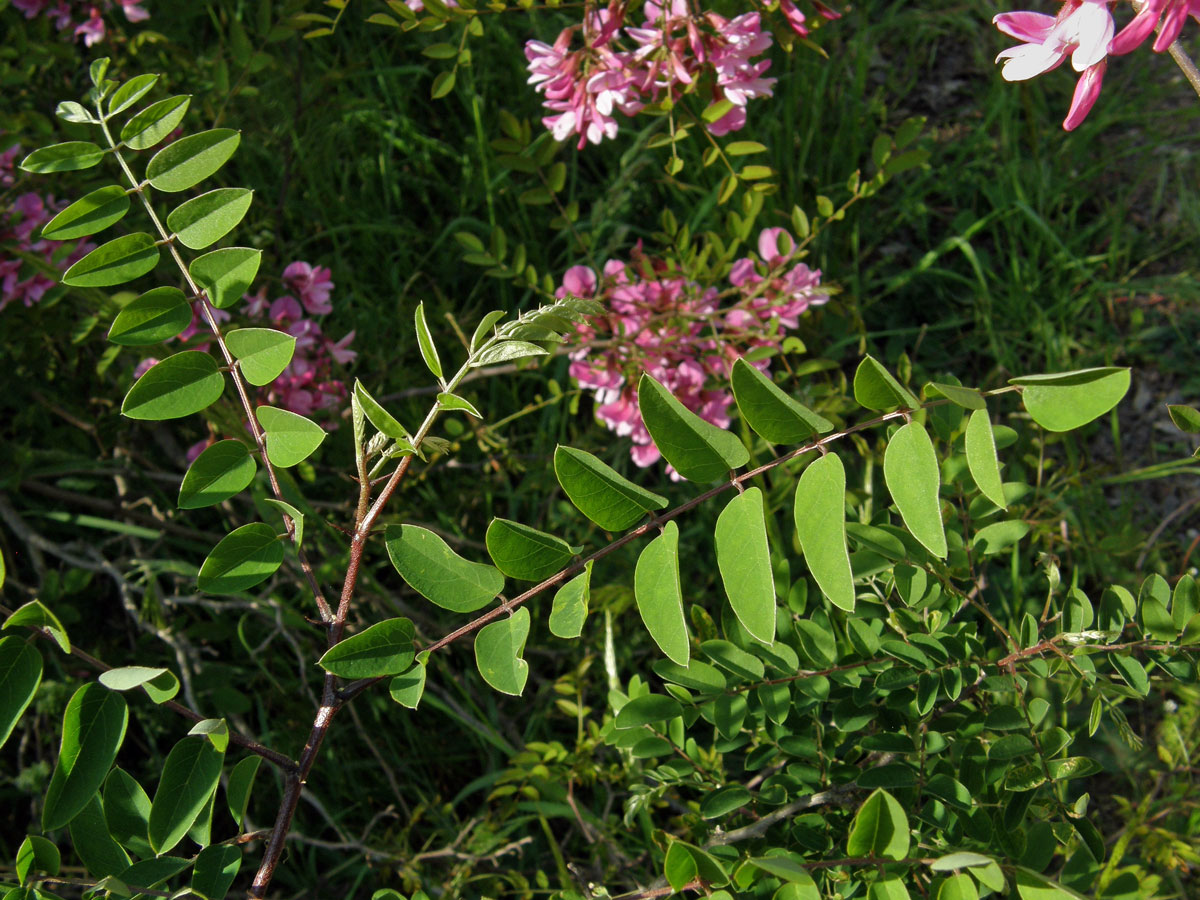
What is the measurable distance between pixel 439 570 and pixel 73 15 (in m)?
2.08

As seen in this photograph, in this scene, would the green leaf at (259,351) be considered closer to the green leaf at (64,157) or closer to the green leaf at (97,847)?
the green leaf at (64,157)

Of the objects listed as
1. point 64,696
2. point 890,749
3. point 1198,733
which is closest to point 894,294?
point 1198,733

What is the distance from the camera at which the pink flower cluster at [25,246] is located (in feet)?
5.49

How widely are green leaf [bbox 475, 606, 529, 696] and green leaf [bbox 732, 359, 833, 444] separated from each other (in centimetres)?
23

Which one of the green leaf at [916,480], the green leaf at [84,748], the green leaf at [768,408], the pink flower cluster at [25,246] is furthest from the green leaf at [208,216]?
the pink flower cluster at [25,246]

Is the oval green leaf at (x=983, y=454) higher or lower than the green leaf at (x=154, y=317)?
lower

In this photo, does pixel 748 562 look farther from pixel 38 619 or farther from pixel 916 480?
pixel 38 619

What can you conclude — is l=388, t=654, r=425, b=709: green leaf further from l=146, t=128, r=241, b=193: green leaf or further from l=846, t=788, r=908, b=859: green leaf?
l=146, t=128, r=241, b=193: green leaf

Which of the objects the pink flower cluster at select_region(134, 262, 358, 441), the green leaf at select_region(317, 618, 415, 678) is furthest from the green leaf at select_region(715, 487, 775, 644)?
the pink flower cluster at select_region(134, 262, 358, 441)

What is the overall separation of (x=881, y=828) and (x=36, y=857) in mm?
638

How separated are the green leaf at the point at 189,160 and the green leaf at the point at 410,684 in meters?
0.51

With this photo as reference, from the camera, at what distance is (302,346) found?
1686 mm

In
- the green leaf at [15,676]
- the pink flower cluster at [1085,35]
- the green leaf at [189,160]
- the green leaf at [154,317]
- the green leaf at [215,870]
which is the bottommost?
the green leaf at [215,870]

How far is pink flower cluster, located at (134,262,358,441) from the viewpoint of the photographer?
1.64m
